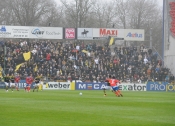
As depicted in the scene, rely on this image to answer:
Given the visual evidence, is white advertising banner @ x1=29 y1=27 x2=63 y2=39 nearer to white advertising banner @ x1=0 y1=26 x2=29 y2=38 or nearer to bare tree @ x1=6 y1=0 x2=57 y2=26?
white advertising banner @ x1=0 y1=26 x2=29 y2=38

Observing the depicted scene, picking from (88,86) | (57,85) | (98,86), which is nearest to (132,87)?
(98,86)

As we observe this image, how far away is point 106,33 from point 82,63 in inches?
351

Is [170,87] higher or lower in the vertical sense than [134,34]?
lower

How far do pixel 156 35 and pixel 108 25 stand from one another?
444 inches

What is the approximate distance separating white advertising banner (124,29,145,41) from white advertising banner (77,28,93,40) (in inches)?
214

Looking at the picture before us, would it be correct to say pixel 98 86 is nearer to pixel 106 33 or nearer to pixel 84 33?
pixel 84 33

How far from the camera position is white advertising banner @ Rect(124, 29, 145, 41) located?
71688mm

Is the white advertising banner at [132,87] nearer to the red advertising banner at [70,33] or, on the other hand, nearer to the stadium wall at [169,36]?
the stadium wall at [169,36]

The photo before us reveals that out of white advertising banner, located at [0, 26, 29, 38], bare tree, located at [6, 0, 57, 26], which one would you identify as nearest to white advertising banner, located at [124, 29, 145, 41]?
white advertising banner, located at [0, 26, 29, 38]

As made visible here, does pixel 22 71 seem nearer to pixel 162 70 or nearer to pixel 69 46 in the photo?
pixel 69 46

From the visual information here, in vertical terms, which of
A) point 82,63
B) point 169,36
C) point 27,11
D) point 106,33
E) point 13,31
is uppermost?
point 27,11

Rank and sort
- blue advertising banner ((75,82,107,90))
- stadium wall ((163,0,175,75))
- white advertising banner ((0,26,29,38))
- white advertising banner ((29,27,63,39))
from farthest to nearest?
stadium wall ((163,0,175,75)) → white advertising banner ((29,27,63,39)) → white advertising banner ((0,26,29,38)) → blue advertising banner ((75,82,107,90))

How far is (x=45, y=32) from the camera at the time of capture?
6838cm

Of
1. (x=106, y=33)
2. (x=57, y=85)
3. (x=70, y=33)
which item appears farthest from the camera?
(x=106, y=33)
